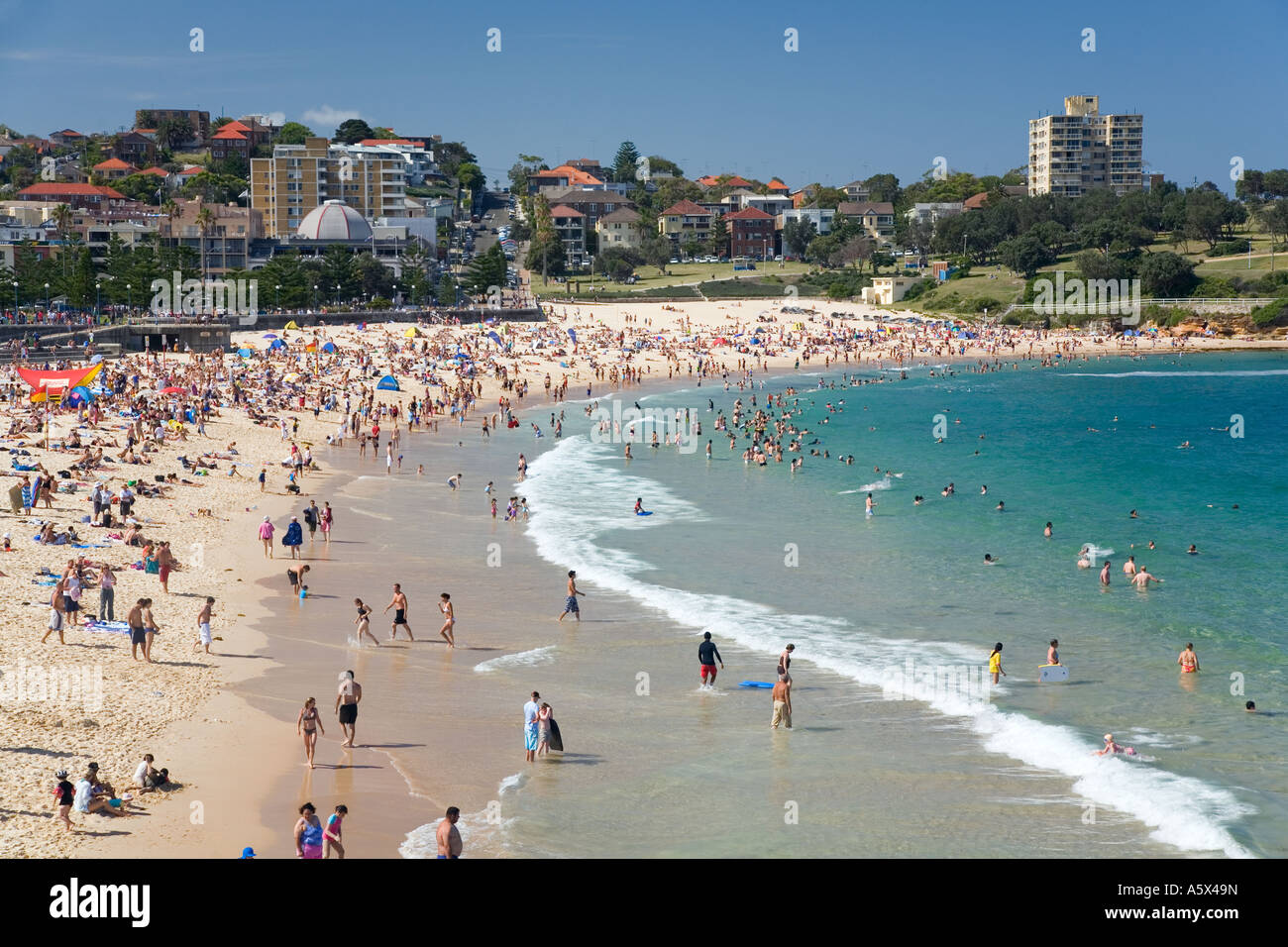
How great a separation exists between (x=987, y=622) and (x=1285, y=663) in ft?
14.9

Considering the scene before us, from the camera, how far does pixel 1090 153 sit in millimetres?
171875

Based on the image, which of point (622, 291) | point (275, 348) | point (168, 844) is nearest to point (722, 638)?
point (168, 844)

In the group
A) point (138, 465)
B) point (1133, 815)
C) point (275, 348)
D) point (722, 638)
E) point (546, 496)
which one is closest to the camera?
point (1133, 815)

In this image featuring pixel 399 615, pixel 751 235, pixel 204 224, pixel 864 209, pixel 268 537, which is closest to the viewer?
pixel 399 615

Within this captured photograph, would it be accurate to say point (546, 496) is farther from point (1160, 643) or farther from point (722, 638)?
point (1160, 643)

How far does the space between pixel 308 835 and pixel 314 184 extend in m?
125

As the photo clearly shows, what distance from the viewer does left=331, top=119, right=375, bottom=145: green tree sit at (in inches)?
6890

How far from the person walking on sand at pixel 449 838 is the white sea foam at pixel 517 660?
6.47 m

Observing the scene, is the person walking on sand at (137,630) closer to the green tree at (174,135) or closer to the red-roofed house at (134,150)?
the red-roofed house at (134,150)

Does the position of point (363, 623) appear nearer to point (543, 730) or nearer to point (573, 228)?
point (543, 730)

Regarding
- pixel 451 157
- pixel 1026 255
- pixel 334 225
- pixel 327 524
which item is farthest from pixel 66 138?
pixel 327 524

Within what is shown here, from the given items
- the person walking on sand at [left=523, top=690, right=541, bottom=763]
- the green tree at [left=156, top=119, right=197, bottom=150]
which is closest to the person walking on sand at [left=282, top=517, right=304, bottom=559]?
the person walking on sand at [left=523, top=690, right=541, bottom=763]

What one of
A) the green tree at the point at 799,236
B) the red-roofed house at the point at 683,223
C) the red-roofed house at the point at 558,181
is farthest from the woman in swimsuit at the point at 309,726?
the red-roofed house at the point at 558,181

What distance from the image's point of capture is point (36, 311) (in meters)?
69.6
